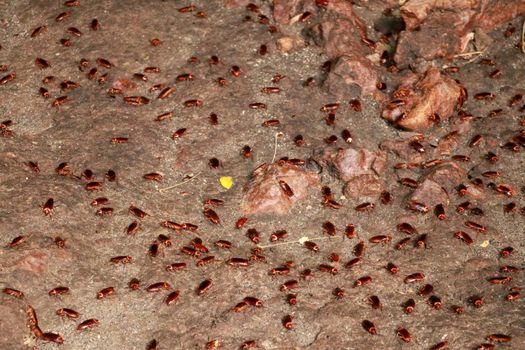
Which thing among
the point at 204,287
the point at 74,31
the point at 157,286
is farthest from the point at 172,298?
the point at 74,31

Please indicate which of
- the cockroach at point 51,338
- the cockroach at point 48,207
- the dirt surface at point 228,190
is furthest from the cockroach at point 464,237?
the cockroach at point 48,207

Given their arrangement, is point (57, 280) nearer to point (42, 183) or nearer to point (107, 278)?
point (107, 278)

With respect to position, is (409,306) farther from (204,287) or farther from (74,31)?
(74,31)

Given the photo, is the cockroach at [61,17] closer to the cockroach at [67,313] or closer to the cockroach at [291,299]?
the cockroach at [67,313]

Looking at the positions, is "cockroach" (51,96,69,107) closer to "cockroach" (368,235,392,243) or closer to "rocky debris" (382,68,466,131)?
"rocky debris" (382,68,466,131)

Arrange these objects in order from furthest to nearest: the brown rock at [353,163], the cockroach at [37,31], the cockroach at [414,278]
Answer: the cockroach at [37,31] < the brown rock at [353,163] < the cockroach at [414,278]

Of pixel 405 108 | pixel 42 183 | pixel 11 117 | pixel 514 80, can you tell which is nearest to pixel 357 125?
pixel 405 108
